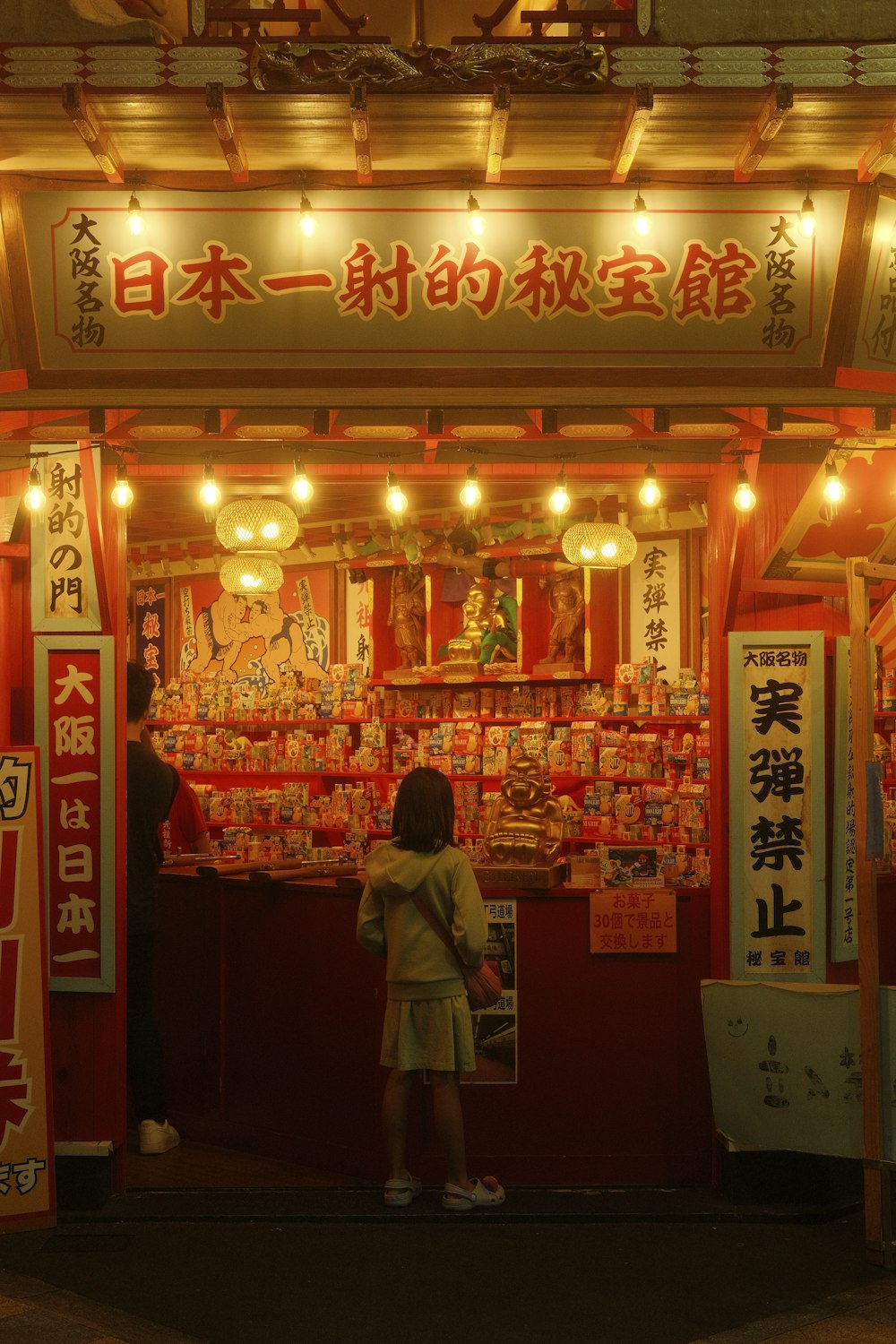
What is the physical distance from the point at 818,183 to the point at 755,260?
366 mm

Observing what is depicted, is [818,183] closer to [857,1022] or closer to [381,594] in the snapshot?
[857,1022]

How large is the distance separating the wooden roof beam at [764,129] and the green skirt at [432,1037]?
3.49 metres

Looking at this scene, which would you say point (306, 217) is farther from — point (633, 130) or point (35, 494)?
point (35, 494)

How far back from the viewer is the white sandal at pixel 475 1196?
18.0 feet

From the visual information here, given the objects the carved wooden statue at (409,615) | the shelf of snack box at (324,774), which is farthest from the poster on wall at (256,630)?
the carved wooden statue at (409,615)

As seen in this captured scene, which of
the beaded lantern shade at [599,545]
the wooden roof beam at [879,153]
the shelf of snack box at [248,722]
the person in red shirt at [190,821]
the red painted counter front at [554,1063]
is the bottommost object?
the red painted counter front at [554,1063]

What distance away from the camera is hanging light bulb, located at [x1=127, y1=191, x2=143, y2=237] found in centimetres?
510

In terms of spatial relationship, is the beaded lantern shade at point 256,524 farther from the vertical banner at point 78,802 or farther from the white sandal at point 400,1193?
the white sandal at point 400,1193

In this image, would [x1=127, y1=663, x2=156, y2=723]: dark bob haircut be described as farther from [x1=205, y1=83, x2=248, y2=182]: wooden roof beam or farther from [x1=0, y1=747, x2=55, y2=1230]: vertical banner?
[x1=205, y1=83, x2=248, y2=182]: wooden roof beam

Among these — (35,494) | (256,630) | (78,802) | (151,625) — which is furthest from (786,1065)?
(151,625)

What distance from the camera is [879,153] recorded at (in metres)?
4.93

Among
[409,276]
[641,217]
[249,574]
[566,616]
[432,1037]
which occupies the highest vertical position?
[641,217]

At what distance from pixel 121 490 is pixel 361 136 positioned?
1934mm

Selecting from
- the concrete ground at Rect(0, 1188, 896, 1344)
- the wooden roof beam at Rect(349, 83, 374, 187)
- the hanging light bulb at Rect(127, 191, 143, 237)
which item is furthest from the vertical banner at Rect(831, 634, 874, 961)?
the hanging light bulb at Rect(127, 191, 143, 237)
